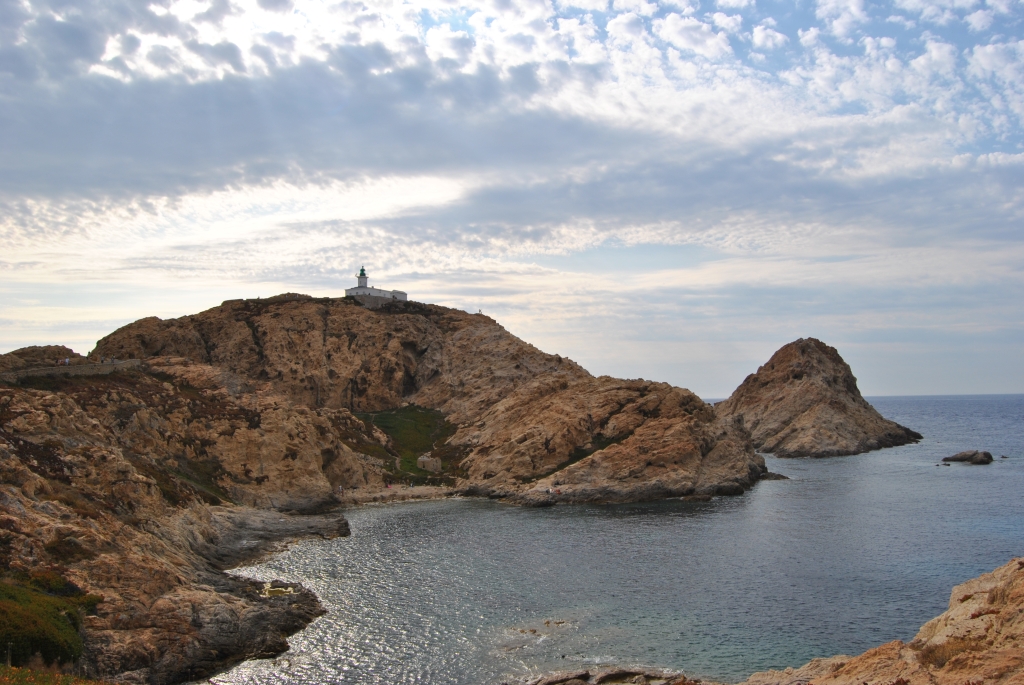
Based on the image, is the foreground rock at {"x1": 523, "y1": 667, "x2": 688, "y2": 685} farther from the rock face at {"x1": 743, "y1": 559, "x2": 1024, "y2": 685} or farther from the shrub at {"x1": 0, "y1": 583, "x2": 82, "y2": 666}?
the shrub at {"x1": 0, "y1": 583, "x2": 82, "y2": 666}

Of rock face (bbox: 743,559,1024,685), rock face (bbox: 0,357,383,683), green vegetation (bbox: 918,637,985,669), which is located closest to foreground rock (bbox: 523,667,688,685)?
rock face (bbox: 743,559,1024,685)

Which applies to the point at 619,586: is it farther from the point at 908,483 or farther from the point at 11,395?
the point at 908,483

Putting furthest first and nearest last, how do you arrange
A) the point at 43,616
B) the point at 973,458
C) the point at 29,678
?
the point at 973,458, the point at 43,616, the point at 29,678

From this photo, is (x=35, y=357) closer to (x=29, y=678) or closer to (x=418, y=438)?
(x=418, y=438)

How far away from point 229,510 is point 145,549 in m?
27.0

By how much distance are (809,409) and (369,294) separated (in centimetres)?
10104

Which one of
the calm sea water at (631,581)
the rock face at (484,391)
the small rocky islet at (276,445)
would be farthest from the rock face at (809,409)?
the calm sea water at (631,581)

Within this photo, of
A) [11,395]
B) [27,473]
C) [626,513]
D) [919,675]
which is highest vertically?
[11,395]

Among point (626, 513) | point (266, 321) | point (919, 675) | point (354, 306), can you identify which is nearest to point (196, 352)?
point (266, 321)

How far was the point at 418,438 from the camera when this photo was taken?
122875mm

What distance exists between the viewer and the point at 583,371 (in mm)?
138125

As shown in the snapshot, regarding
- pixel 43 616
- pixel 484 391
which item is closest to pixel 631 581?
pixel 43 616

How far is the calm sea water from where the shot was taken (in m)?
38.9

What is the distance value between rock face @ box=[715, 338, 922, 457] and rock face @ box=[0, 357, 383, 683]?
304 feet
